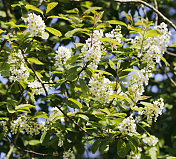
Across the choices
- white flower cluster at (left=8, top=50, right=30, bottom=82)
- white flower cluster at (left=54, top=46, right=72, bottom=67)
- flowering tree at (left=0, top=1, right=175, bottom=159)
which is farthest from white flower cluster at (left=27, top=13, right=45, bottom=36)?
white flower cluster at (left=54, top=46, right=72, bottom=67)

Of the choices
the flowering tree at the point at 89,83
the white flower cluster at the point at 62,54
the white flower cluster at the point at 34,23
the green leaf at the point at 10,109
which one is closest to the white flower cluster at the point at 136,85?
the flowering tree at the point at 89,83

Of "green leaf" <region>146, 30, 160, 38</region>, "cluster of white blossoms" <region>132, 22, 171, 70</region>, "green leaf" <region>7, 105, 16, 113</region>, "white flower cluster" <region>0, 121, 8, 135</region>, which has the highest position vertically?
"green leaf" <region>146, 30, 160, 38</region>

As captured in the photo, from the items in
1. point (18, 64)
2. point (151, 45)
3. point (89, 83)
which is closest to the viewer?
point (18, 64)

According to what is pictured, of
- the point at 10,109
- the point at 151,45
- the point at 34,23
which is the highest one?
the point at 34,23

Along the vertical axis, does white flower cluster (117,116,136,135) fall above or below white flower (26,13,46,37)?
below

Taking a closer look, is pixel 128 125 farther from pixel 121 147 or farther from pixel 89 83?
pixel 89 83

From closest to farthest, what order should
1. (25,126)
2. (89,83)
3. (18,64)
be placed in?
1. (18,64)
2. (89,83)
3. (25,126)

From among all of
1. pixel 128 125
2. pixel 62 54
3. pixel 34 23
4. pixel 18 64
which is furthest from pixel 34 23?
pixel 128 125

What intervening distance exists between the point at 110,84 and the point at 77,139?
965mm

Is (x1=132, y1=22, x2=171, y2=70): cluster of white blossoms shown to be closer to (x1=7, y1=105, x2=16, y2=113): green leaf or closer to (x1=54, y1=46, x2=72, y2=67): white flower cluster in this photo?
(x1=54, y1=46, x2=72, y2=67): white flower cluster

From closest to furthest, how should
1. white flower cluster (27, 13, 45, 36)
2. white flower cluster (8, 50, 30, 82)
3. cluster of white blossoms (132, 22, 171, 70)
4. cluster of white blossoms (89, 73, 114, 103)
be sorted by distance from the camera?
white flower cluster (27, 13, 45, 36), white flower cluster (8, 50, 30, 82), cluster of white blossoms (89, 73, 114, 103), cluster of white blossoms (132, 22, 171, 70)

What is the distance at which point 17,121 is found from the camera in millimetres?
2445

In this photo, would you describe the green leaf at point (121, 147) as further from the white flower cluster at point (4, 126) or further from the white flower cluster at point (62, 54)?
the white flower cluster at point (4, 126)

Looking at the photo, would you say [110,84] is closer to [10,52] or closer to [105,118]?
[105,118]
